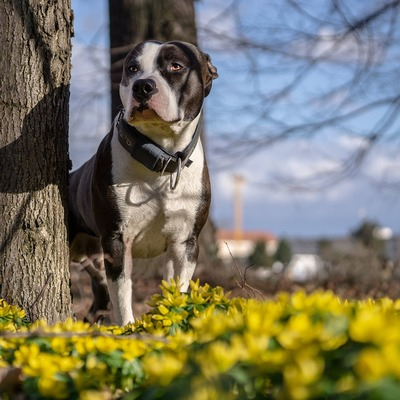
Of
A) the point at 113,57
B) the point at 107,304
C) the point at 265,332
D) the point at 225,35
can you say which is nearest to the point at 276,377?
the point at 265,332

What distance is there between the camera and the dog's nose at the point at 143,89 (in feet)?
12.5

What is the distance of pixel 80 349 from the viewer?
6.84ft

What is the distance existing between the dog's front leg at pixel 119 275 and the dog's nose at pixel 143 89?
2.83 ft

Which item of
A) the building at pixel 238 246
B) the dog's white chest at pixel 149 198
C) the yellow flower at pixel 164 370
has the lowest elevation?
the building at pixel 238 246

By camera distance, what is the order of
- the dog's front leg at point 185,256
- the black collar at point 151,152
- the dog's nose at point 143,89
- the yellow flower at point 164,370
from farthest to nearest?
the dog's front leg at point 185,256, the black collar at point 151,152, the dog's nose at point 143,89, the yellow flower at point 164,370

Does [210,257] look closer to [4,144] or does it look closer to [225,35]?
[225,35]

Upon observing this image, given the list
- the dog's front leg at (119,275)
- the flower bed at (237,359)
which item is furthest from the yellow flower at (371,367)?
the dog's front leg at (119,275)

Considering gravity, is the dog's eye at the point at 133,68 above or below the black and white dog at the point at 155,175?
above

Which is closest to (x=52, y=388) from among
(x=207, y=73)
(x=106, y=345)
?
(x=106, y=345)

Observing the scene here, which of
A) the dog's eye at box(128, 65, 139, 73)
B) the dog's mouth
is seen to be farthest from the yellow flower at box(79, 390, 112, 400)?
the dog's eye at box(128, 65, 139, 73)

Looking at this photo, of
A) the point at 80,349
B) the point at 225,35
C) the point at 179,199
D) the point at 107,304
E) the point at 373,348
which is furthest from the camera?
the point at 225,35

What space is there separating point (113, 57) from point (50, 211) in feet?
17.6

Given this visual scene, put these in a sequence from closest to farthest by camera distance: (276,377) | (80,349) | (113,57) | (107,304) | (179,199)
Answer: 1. (276,377)
2. (80,349)
3. (179,199)
4. (107,304)
5. (113,57)

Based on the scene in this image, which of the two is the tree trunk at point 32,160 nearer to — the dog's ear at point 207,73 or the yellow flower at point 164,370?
the dog's ear at point 207,73
